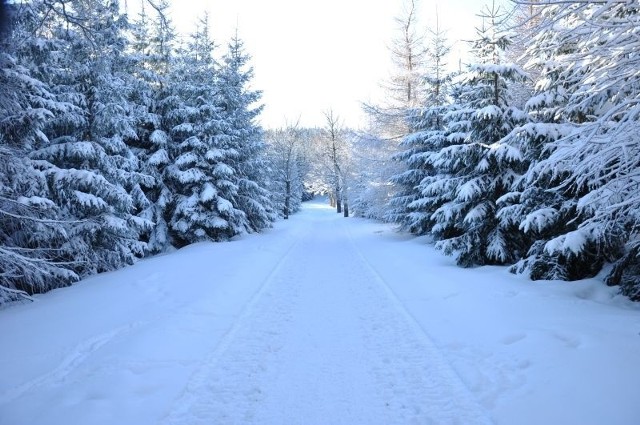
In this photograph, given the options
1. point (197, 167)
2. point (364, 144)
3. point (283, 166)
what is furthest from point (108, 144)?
point (283, 166)

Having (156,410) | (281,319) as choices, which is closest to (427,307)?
(281,319)

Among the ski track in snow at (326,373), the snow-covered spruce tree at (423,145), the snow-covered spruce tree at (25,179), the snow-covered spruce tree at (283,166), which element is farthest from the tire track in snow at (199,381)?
the snow-covered spruce tree at (283,166)

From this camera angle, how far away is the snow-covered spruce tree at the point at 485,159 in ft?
33.7

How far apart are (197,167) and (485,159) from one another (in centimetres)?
1235

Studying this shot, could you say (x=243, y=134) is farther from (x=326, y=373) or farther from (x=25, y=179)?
(x=326, y=373)

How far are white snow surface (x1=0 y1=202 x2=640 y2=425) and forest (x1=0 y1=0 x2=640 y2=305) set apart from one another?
1.13m

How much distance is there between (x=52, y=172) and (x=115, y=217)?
1.98 metres

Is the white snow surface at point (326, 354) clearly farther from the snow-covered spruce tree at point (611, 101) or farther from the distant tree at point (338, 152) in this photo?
the distant tree at point (338, 152)

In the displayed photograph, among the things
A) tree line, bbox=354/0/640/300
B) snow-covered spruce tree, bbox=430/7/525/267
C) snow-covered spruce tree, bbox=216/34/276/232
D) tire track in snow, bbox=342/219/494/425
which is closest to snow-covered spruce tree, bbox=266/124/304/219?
snow-covered spruce tree, bbox=216/34/276/232

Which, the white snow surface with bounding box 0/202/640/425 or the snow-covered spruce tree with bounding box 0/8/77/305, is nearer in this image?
the white snow surface with bounding box 0/202/640/425

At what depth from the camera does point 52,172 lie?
35.3 ft

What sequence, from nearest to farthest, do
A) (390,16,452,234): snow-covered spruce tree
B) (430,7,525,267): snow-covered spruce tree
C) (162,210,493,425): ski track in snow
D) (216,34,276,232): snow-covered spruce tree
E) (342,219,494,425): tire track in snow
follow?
(342,219,494,425): tire track in snow
(162,210,493,425): ski track in snow
(430,7,525,267): snow-covered spruce tree
(390,16,452,234): snow-covered spruce tree
(216,34,276,232): snow-covered spruce tree

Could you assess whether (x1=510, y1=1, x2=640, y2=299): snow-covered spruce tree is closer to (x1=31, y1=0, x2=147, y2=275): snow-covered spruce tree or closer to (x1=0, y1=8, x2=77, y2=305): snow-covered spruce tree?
(x1=0, y1=8, x2=77, y2=305): snow-covered spruce tree

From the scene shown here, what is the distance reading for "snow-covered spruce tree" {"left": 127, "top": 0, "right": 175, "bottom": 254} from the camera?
54.3 ft
